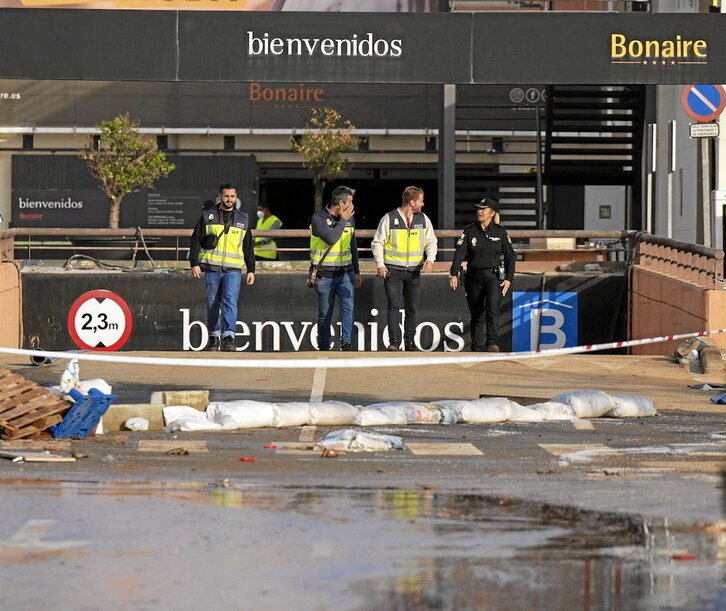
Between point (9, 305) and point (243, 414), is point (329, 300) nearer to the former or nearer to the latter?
point (9, 305)

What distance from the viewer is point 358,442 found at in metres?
9.89

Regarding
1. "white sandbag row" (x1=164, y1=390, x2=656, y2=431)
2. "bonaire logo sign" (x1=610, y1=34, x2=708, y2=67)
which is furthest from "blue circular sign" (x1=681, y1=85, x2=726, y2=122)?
"white sandbag row" (x1=164, y1=390, x2=656, y2=431)

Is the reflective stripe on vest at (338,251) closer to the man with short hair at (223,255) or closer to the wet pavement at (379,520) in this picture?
the man with short hair at (223,255)

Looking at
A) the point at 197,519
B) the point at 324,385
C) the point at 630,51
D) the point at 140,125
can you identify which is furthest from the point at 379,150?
the point at 197,519

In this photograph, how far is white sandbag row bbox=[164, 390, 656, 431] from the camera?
10.9 meters

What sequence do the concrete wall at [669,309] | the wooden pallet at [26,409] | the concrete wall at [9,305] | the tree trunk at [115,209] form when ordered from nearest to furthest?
the wooden pallet at [26,409]
the concrete wall at [669,309]
the concrete wall at [9,305]
the tree trunk at [115,209]

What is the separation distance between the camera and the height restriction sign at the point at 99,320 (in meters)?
22.2

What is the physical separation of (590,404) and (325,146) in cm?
3336

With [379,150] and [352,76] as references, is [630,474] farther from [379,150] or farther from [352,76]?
[379,150]

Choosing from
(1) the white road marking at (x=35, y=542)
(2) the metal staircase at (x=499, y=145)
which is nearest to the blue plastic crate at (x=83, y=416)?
(1) the white road marking at (x=35, y=542)

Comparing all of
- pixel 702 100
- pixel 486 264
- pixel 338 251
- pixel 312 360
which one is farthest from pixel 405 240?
pixel 702 100

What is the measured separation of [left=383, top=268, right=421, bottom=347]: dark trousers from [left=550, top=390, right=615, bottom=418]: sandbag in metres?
5.87

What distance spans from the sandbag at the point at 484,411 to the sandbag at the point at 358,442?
1.46m

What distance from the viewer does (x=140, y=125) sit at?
47875 millimetres
